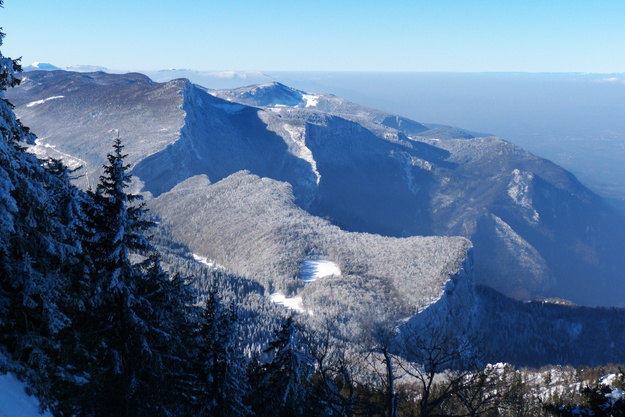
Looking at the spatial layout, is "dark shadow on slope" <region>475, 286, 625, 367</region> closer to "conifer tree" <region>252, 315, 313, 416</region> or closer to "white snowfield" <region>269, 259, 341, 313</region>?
"white snowfield" <region>269, 259, 341, 313</region>

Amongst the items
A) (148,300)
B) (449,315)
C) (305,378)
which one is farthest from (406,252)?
(148,300)

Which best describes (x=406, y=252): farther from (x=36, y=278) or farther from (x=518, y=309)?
(x=36, y=278)

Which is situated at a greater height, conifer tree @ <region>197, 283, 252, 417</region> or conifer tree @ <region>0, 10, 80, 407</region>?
conifer tree @ <region>0, 10, 80, 407</region>

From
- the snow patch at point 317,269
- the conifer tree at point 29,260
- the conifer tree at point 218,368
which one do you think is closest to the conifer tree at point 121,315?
the conifer tree at point 29,260

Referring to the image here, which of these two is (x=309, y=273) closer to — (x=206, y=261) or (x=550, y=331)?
(x=206, y=261)

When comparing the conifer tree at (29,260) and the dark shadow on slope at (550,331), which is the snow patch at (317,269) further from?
the conifer tree at (29,260)

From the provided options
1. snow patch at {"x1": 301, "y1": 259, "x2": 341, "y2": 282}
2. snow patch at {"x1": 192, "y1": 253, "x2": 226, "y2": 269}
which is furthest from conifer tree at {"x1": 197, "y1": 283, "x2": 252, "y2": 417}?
snow patch at {"x1": 192, "y1": 253, "x2": 226, "y2": 269}
